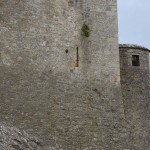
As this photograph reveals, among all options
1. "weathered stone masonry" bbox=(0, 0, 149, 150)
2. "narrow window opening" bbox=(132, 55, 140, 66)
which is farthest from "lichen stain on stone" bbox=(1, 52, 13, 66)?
"narrow window opening" bbox=(132, 55, 140, 66)

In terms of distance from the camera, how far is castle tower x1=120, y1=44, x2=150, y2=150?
19641 mm

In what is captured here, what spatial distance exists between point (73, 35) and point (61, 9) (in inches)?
39.2

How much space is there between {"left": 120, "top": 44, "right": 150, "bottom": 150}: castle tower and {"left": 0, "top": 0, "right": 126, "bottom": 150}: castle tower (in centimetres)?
206

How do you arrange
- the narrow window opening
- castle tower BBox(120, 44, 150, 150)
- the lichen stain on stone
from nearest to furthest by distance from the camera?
the lichen stain on stone → castle tower BBox(120, 44, 150, 150) → the narrow window opening

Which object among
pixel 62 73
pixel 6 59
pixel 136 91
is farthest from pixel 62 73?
pixel 136 91

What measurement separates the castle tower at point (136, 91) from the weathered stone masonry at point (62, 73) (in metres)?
2.00

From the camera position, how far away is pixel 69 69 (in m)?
17.5

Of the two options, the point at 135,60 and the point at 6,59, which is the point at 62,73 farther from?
the point at 135,60

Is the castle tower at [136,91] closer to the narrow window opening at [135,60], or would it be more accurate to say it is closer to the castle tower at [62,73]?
the narrow window opening at [135,60]

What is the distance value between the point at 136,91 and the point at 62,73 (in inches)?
164

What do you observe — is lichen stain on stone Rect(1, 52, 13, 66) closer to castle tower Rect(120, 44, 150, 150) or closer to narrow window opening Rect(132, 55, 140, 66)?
castle tower Rect(120, 44, 150, 150)

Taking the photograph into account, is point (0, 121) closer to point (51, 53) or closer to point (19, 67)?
point (19, 67)

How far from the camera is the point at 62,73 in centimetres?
1733

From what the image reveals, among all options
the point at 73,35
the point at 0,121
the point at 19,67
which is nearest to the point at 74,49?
the point at 73,35
